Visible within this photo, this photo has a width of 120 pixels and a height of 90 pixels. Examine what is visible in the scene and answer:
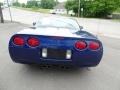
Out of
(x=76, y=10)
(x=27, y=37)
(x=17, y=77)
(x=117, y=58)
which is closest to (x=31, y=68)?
(x=17, y=77)

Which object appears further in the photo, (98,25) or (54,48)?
(98,25)

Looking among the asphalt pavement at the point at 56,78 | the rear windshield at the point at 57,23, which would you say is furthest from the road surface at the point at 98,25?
the asphalt pavement at the point at 56,78

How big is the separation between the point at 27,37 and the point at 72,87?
132 cm

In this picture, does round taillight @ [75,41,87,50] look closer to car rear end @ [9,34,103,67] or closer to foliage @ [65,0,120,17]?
car rear end @ [9,34,103,67]

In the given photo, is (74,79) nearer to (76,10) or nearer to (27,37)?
(27,37)

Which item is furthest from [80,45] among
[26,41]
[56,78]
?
[26,41]

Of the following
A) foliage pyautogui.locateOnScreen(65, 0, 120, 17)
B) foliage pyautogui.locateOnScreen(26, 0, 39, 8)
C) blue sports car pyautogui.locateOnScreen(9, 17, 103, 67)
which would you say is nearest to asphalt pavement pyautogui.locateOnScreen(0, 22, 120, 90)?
blue sports car pyautogui.locateOnScreen(9, 17, 103, 67)

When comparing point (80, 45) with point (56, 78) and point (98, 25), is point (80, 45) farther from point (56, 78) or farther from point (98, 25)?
point (98, 25)

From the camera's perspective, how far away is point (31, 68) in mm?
5836

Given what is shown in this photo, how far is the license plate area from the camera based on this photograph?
4.95 meters

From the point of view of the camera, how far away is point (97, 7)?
51562mm

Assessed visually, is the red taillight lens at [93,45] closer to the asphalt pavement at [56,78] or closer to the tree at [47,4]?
the asphalt pavement at [56,78]

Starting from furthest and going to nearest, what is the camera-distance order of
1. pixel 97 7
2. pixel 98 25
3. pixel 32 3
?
pixel 32 3 → pixel 97 7 → pixel 98 25

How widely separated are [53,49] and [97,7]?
47.9 metres
